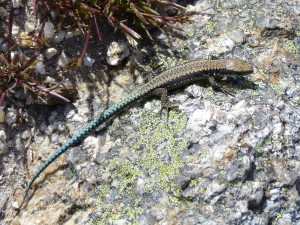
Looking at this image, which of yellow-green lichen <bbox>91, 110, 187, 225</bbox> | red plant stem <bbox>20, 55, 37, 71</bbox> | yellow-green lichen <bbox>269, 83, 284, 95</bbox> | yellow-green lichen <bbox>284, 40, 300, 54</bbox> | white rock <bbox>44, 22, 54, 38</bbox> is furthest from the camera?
yellow-green lichen <bbox>284, 40, 300, 54</bbox>

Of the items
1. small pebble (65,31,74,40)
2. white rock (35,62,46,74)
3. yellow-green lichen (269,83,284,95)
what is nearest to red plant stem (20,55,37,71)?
white rock (35,62,46,74)

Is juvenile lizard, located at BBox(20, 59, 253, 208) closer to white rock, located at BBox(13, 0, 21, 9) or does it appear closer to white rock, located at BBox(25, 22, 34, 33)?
white rock, located at BBox(25, 22, 34, 33)

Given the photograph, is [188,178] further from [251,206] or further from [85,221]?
[85,221]

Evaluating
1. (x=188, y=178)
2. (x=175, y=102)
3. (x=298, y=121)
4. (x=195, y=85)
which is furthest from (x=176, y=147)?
(x=298, y=121)

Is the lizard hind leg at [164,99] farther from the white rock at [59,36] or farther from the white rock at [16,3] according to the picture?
the white rock at [16,3]

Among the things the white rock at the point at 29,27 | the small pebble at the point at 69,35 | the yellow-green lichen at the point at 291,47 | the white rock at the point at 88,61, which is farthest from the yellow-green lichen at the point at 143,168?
the white rock at the point at 29,27

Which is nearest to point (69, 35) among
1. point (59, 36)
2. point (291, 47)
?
point (59, 36)
